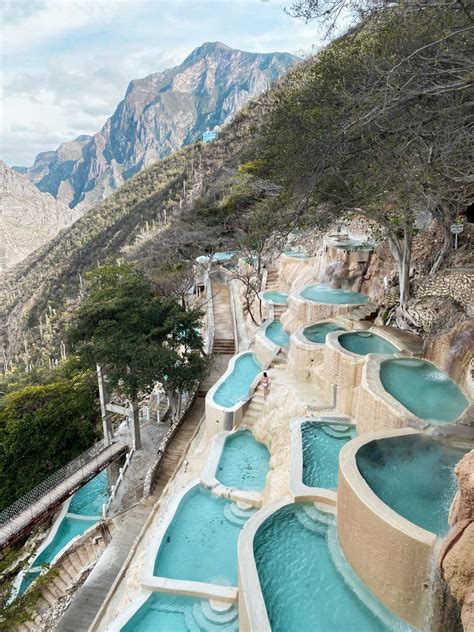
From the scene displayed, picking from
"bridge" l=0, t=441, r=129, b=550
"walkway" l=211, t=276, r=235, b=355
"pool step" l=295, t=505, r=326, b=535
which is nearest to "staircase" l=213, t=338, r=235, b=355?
"walkway" l=211, t=276, r=235, b=355

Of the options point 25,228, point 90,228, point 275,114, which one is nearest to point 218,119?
point 25,228

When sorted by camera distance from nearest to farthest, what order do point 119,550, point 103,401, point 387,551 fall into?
point 387,551
point 119,550
point 103,401

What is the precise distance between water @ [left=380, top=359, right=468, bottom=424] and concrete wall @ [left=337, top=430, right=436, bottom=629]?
8.72 feet

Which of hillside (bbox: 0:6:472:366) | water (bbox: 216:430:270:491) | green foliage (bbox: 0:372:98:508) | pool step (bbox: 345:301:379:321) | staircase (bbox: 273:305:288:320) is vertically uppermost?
hillside (bbox: 0:6:472:366)

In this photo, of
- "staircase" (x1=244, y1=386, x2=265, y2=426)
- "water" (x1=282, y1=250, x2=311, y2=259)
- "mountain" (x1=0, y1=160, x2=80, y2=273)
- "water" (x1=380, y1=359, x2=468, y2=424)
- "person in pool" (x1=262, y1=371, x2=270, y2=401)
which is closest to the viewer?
"water" (x1=380, y1=359, x2=468, y2=424)

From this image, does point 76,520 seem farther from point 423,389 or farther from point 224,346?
point 423,389

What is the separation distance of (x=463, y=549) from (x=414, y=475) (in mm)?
2160

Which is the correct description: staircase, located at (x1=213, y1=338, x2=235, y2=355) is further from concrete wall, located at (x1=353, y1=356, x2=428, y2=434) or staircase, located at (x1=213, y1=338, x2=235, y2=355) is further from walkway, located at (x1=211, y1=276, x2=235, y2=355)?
concrete wall, located at (x1=353, y1=356, x2=428, y2=434)

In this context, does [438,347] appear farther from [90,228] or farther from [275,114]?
[90,228]

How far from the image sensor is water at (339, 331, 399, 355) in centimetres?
1109

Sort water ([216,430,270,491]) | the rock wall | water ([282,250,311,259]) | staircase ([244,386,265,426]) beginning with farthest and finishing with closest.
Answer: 1. water ([282,250,311,259])
2. staircase ([244,386,265,426])
3. water ([216,430,270,491])
4. the rock wall

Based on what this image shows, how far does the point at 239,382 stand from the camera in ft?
45.8

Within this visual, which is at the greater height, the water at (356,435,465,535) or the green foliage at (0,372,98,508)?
the water at (356,435,465,535)

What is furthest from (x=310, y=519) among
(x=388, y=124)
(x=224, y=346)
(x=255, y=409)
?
(x=224, y=346)
